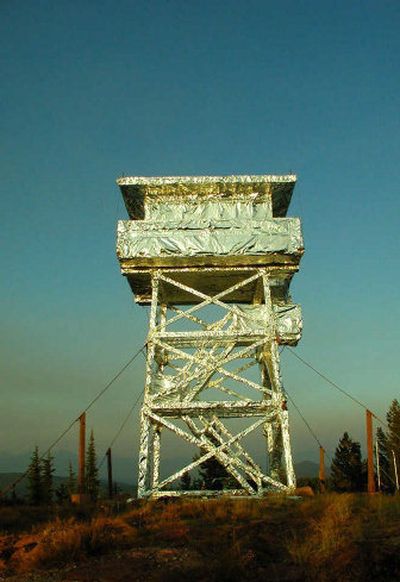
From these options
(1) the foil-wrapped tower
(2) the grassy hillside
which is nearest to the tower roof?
(1) the foil-wrapped tower

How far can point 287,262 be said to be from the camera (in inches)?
733

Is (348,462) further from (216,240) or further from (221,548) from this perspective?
(221,548)

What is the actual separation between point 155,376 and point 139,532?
26.6ft

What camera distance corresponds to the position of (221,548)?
27.8ft

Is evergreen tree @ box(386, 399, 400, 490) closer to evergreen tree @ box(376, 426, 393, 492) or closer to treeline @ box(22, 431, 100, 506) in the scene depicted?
evergreen tree @ box(376, 426, 393, 492)

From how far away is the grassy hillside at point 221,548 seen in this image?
7.12 meters

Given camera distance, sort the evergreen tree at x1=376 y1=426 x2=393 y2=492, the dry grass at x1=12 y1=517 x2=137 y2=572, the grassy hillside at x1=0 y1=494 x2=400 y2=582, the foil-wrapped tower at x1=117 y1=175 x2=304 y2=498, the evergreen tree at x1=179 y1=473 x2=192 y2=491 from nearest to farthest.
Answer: the grassy hillside at x1=0 y1=494 x2=400 y2=582 < the dry grass at x1=12 y1=517 x2=137 y2=572 < the foil-wrapped tower at x1=117 y1=175 x2=304 y2=498 < the evergreen tree at x1=179 y1=473 x2=192 y2=491 < the evergreen tree at x1=376 y1=426 x2=393 y2=492

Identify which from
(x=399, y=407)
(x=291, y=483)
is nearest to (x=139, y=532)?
(x=291, y=483)

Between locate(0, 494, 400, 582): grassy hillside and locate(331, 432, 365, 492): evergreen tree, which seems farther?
locate(331, 432, 365, 492): evergreen tree

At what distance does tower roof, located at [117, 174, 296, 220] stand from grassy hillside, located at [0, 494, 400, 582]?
34.7 feet

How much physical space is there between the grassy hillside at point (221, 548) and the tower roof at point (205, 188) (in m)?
10.6

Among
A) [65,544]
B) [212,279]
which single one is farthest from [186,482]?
[65,544]

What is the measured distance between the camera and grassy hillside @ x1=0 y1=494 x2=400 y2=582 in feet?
23.4

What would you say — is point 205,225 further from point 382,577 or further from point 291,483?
point 382,577
